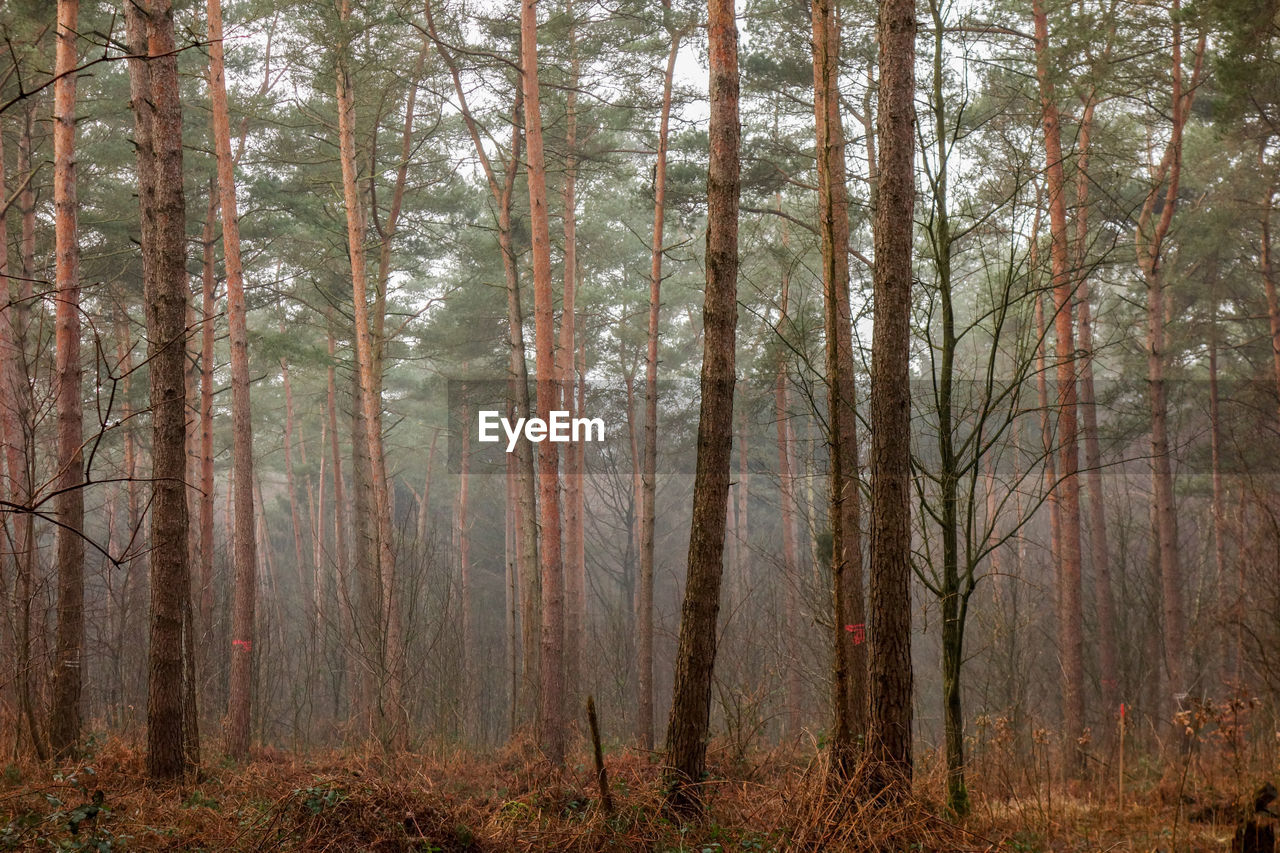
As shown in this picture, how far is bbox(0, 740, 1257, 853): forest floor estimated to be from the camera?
4.82 m

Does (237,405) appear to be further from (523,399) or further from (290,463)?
(290,463)

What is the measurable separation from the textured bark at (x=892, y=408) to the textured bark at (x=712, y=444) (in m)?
0.97

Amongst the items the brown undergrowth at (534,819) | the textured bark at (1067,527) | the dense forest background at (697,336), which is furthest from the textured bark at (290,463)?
the brown undergrowth at (534,819)

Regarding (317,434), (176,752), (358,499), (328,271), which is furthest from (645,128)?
(317,434)

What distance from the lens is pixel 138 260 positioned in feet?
51.3

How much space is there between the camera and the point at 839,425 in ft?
18.7

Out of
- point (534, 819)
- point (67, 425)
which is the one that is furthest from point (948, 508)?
point (67, 425)

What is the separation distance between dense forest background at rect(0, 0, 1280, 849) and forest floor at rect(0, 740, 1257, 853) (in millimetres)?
342

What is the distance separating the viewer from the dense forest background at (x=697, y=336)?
6105 millimetres

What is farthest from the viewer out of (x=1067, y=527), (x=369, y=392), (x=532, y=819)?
(x=369, y=392)

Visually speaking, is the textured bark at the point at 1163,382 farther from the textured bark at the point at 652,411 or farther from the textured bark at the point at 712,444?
the textured bark at the point at 712,444

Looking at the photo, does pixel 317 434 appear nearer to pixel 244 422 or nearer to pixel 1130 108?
pixel 244 422

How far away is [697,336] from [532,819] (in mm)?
19842

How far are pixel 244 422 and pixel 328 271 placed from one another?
23.3ft
